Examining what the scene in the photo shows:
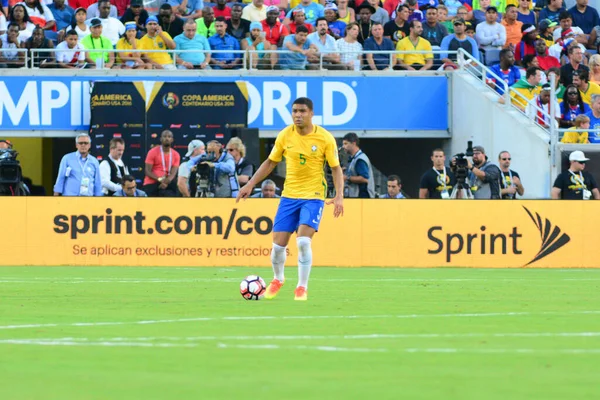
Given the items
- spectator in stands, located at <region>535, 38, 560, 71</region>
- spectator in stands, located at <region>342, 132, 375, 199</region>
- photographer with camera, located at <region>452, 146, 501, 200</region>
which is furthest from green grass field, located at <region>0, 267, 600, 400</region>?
spectator in stands, located at <region>535, 38, 560, 71</region>

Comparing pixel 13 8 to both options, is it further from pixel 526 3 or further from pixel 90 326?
pixel 90 326

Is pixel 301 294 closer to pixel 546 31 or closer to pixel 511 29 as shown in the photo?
pixel 511 29

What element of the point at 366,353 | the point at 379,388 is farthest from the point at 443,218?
the point at 379,388

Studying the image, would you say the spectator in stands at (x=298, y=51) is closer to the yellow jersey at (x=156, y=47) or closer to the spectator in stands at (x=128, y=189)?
the yellow jersey at (x=156, y=47)

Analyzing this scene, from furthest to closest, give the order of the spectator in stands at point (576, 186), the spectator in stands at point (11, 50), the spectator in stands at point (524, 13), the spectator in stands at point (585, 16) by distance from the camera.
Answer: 1. the spectator in stands at point (585, 16)
2. the spectator in stands at point (524, 13)
3. the spectator in stands at point (11, 50)
4. the spectator in stands at point (576, 186)

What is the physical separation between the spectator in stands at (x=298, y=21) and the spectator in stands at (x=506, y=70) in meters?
4.01

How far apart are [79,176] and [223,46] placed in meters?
6.85

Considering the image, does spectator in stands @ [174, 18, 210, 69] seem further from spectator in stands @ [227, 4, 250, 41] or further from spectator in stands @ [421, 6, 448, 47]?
spectator in stands @ [421, 6, 448, 47]

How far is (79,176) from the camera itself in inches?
879

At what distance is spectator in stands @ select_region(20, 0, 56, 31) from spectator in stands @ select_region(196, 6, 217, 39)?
302cm

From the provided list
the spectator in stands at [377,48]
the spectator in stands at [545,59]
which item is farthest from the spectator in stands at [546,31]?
the spectator in stands at [377,48]

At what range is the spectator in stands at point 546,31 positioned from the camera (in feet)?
97.4

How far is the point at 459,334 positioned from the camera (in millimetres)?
9375

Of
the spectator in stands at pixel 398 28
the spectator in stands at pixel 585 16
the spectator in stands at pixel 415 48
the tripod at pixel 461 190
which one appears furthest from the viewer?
the spectator in stands at pixel 585 16
